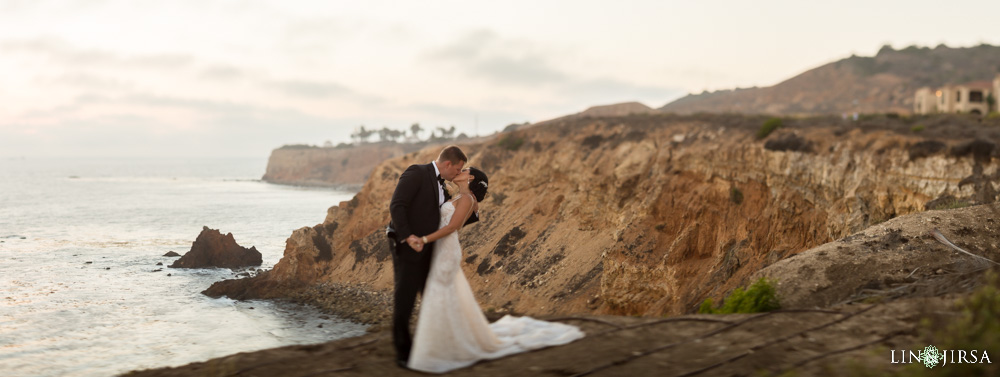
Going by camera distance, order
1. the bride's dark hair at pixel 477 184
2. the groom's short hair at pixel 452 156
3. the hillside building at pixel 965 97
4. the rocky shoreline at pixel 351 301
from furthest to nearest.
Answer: the hillside building at pixel 965 97 < the rocky shoreline at pixel 351 301 < the bride's dark hair at pixel 477 184 < the groom's short hair at pixel 452 156

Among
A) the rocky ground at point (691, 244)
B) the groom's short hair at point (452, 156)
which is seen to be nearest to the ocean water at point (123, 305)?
the rocky ground at point (691, 244)

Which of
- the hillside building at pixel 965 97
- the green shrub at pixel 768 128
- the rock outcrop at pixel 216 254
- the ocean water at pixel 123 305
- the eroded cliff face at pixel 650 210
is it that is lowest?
the ocean water at pixel 123 305

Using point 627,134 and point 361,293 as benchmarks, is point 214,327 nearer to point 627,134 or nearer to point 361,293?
point 361,293

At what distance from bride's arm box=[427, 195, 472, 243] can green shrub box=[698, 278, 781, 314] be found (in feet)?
11.8

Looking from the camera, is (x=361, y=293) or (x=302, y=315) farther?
(x=361, y=293)

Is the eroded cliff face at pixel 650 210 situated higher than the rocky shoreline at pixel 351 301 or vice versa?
the eroded cliff face at pixel 650 210

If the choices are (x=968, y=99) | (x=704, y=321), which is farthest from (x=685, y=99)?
(x=704, y=321)

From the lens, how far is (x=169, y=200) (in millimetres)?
118938

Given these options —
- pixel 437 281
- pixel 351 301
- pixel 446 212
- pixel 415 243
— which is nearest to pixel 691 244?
pixel 351 301

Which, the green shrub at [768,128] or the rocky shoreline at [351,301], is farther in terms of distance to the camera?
the rocky shoreline at [351,301]

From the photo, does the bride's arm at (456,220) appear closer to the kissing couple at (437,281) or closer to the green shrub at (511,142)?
the kissing couple at (437,281)

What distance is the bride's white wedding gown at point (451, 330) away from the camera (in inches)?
223

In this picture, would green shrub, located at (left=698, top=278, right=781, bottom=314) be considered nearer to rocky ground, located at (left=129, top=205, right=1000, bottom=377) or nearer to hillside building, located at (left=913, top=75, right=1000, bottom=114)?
rocky ground, located at (left=129, top=205, right=1000, bottom=377)

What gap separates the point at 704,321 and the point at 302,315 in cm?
2952
